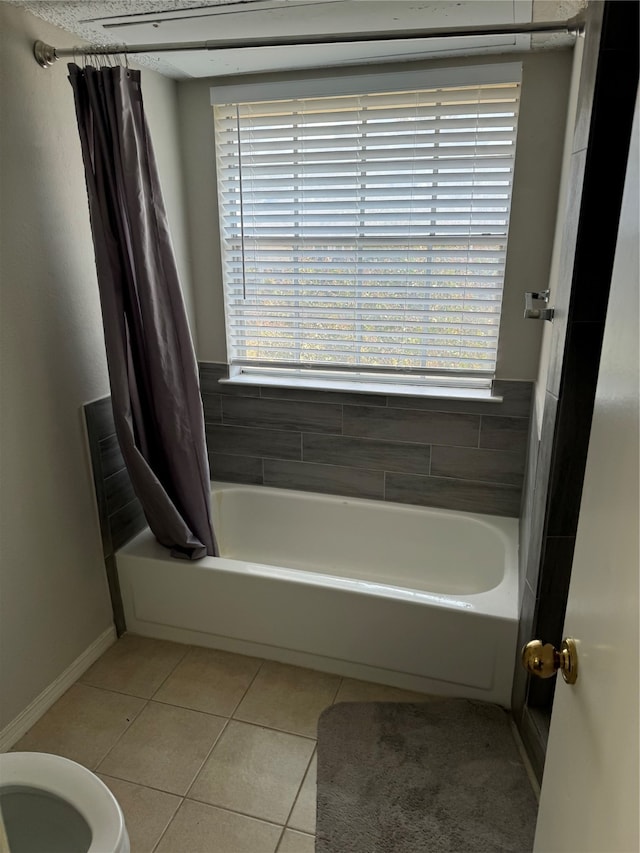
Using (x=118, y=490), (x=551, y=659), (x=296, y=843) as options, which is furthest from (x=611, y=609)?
(x=118, y=490)

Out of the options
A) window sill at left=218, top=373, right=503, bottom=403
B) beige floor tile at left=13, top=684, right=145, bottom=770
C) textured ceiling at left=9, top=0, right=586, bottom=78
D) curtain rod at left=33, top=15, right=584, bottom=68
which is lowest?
beige floor tile at left=13, top=684, right=145, bottom=770

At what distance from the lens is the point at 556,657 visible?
0.91 metres

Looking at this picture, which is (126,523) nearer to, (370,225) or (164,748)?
(164,748)

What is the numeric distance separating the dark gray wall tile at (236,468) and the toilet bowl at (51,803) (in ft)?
5.65

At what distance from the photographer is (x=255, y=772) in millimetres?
1784

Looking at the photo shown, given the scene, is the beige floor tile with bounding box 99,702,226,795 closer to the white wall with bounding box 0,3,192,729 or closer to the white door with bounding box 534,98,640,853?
the white wall with bounding box 0,3,192,729

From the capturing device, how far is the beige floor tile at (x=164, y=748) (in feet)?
5.82

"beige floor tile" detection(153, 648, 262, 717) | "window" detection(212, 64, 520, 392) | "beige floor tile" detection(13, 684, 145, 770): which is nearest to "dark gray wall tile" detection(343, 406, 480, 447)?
"window" detection(212, 64, 520, 392)

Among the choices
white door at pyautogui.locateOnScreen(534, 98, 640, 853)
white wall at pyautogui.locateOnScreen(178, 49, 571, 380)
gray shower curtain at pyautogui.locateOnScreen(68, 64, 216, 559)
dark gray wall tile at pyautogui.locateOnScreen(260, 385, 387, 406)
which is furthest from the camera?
dark gray wall tile at pyautogui.locateOnScreen(260, 385, 387, 406)

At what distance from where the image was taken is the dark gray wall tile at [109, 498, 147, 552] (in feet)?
7.63

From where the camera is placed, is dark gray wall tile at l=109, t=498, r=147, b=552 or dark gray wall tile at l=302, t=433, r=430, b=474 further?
dark gray wall tile at l=302, t=433, r=430, b=474

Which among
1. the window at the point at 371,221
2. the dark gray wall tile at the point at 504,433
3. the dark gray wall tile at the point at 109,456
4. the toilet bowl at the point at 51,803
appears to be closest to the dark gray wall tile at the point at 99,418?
the dark gray wall tile at the point at 109,456

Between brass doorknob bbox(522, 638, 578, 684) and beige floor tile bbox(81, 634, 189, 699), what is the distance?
1633mm

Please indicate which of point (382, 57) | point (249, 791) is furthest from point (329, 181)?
point (249, 791)
